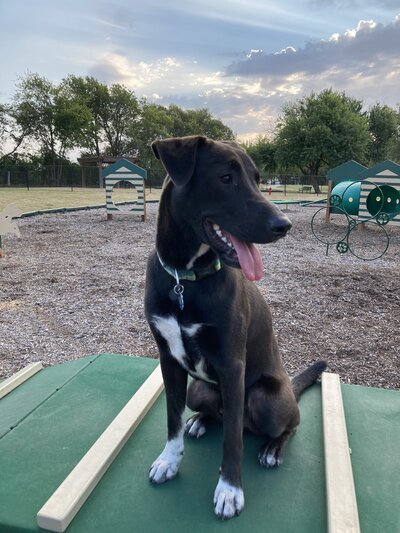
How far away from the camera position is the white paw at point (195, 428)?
2.57 m

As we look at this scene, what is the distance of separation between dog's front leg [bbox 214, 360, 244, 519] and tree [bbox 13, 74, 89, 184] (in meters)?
50.3

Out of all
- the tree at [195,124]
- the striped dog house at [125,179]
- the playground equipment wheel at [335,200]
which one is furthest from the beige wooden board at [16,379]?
the tree at [195,124]

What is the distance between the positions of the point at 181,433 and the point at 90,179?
161 ft

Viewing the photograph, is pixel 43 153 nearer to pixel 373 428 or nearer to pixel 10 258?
pixel 10 258

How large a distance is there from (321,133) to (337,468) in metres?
50.1

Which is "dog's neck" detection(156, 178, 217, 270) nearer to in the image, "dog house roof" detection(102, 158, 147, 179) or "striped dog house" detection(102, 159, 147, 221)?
"striped dog house" detection(102, 159, 147, 221)

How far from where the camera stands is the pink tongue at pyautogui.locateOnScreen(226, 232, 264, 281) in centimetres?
187

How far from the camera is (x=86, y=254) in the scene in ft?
30.2

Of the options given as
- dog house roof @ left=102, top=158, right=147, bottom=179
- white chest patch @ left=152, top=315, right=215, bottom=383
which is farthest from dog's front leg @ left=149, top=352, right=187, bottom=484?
dog house roof @ left=102, top=158, right=147, bottom=179

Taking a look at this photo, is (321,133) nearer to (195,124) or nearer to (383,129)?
(383,129)

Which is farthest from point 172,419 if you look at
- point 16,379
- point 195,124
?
point 195,124

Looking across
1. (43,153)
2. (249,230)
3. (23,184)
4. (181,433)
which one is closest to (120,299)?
(181,433)

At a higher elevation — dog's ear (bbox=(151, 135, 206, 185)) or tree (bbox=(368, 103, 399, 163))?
tree (bbox=(368, 103, 399, 163))

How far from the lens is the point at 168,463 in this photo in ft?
7.21
